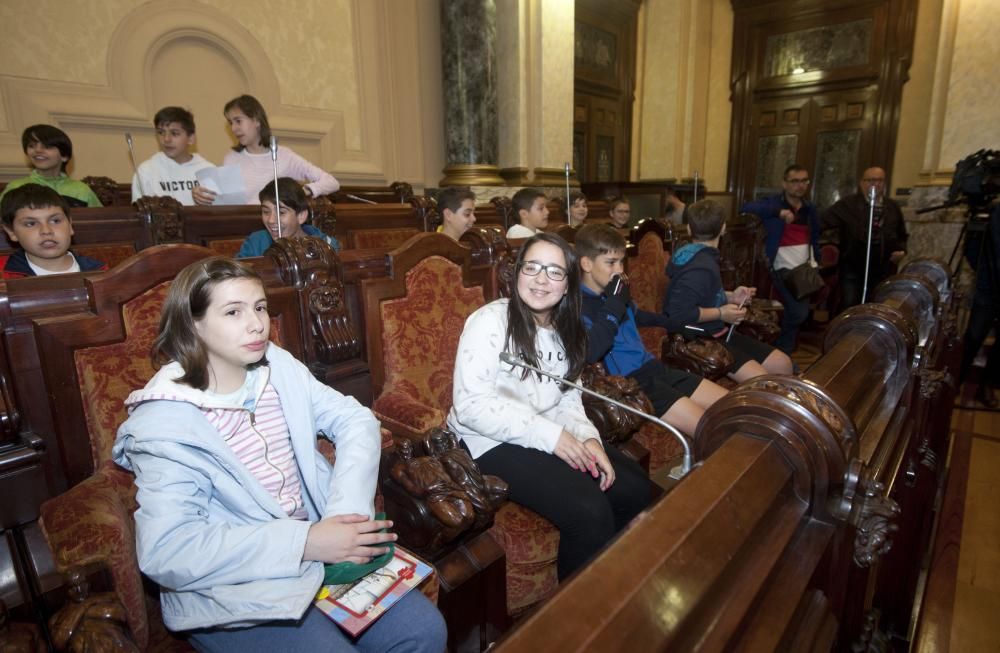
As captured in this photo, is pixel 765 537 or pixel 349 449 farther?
pixel 349 449

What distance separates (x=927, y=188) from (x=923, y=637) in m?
5.19

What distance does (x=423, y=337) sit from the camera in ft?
6.95

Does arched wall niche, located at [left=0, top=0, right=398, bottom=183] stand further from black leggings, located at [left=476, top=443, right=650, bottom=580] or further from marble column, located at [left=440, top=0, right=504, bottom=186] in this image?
black leggings, located at [left=476, top=443, right=650, bottom=580]

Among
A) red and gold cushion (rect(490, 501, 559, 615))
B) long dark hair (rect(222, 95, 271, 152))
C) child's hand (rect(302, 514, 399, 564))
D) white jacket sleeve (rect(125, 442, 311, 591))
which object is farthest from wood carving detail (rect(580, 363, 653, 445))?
long dark hair (rect(222, 95, 271, 152))

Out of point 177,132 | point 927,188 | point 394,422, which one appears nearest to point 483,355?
point 394,422

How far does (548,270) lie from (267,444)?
0.92m

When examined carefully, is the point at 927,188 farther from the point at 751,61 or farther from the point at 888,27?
the point at 751,61

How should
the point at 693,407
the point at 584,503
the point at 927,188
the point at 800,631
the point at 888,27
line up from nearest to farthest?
the point at 800,631 → the point at 584,503 → the point at 693,407 → the point at 927,188 → the point at 888,27

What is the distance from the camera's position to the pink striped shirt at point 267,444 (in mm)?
1210

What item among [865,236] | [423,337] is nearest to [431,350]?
[423,337]

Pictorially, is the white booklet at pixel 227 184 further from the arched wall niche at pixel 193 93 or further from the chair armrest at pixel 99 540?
the chair armrest at pixel 99 540

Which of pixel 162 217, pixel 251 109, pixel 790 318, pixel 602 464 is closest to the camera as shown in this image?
pixel 602 464

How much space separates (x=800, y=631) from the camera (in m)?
0.86

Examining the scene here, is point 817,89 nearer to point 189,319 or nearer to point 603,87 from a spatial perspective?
point 603,87
